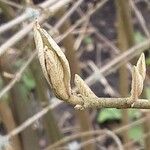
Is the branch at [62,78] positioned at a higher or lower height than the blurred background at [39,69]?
lower

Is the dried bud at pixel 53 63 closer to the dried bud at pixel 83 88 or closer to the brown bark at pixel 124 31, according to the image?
the dried bud at pixel 83 88

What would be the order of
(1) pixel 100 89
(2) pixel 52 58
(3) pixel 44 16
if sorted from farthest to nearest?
(1) pixel 100 89, (3) pixel 44 16, (2) pixel 52 58

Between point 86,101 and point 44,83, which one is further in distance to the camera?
point 44,83

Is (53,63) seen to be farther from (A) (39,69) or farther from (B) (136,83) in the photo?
(A) (39,69)

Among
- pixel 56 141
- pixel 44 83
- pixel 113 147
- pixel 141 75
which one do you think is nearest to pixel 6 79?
pixel 44 83

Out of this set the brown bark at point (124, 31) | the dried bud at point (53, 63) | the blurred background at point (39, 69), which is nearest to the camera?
the dried bud at point (53, 63)

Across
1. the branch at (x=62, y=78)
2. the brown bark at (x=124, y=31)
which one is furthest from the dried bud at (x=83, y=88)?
the brown bark at (x=124, y=31)

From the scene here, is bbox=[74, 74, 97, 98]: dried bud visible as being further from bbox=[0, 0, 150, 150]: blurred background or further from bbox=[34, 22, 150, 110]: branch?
bbox=[0, 0, 150, 150]: blurred background

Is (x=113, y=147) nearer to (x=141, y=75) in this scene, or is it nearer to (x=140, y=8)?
(x=140, y=8)
